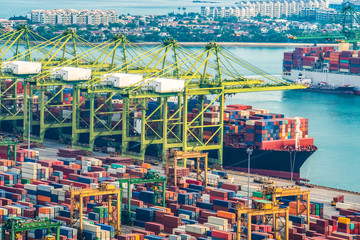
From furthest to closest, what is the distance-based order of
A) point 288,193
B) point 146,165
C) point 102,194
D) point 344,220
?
1. point 146,165
2. point 288,193
3. point 344,220
4. point 102,194

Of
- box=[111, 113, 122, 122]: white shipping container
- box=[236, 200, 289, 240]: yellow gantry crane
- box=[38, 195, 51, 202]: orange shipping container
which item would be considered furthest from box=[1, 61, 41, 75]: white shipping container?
box=[236, 200, 289, 240]: yellow gantry crane

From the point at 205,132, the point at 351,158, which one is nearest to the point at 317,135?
the point at 351,158

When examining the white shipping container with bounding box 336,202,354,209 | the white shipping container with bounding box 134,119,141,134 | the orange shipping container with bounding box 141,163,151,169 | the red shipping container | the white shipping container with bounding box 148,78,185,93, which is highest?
the white shipping container with bounding box 148,78,185,93

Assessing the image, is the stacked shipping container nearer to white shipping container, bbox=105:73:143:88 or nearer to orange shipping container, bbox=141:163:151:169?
white shipping container, bbox=105:73:143:88

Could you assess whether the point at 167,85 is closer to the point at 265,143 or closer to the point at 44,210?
the point at 265,143

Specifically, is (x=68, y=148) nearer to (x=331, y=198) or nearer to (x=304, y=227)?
(x=331, y=198)

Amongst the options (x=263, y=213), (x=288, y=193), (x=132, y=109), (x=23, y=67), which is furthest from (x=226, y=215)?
(x=23, y=67)
